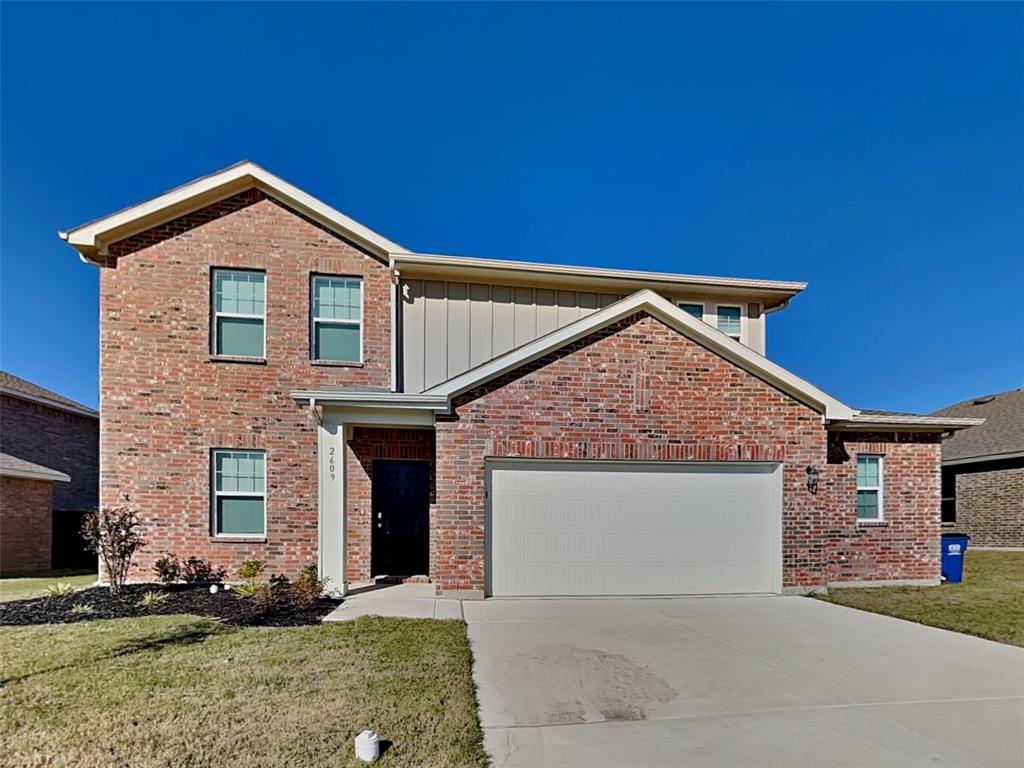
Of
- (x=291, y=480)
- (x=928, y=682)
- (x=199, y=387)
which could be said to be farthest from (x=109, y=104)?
(x=928, y=682)

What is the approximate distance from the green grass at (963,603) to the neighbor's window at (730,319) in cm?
546

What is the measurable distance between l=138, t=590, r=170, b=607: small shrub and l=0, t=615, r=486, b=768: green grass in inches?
48.6

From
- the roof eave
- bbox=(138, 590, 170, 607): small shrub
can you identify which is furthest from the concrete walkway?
the roof eave

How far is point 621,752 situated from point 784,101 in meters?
14.6

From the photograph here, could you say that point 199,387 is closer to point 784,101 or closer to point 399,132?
point 399,132

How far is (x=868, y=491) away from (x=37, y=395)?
66.7 ft

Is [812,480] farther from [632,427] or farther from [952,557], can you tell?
[952,557]

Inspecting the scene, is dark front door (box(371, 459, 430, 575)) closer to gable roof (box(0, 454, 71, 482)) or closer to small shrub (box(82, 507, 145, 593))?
small shrub (box(82, 507, 145, 593))

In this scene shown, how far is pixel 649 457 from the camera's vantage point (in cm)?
875

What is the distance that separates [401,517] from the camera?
34.7 ft

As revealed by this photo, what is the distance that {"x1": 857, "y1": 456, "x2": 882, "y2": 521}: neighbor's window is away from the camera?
10055 millimetres

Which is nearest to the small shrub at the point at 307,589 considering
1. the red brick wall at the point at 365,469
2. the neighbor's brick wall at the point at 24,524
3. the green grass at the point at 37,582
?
the red brick wall at the point at 365,469

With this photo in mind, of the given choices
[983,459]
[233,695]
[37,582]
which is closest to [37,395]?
[37,582]

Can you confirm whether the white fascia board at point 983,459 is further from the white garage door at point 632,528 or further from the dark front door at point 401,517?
the dark front door at point 401,517
